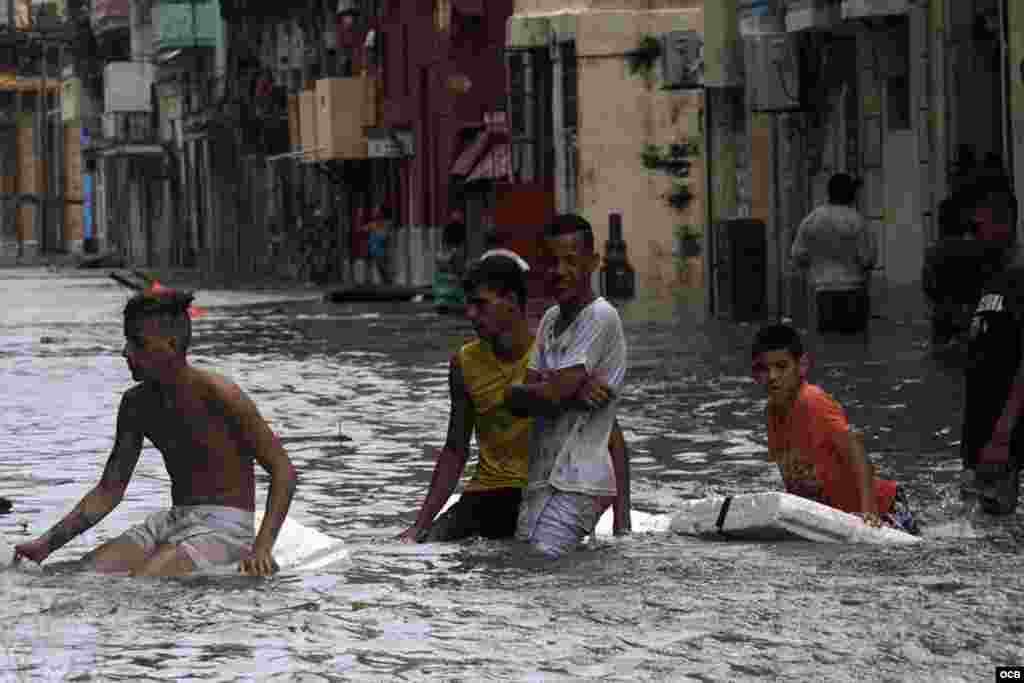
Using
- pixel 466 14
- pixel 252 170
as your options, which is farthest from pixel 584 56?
pixel 252 170

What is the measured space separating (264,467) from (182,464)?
37cm

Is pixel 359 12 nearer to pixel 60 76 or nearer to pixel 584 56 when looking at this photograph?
pixel 584 56

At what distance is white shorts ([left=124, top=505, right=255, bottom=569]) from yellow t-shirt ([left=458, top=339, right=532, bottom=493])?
3.78 feet

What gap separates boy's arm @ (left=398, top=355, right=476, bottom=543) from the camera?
11523 millimetres

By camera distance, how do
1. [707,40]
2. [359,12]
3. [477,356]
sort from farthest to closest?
[359,12]
[707,40]
[477,356]

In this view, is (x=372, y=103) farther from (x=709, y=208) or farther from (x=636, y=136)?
(x=709, y=208)

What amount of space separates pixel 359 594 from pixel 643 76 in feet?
109

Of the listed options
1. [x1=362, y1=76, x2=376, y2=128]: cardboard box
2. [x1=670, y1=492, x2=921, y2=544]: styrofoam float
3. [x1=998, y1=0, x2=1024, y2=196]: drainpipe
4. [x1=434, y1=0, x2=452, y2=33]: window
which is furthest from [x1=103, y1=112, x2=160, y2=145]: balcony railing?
[x1=670, y1=492, x2=921, y2=544]: styrofoam float

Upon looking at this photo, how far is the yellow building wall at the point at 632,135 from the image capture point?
42.8m

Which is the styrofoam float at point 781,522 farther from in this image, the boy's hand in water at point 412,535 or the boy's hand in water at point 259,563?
the boy's hand in water at point 259,563

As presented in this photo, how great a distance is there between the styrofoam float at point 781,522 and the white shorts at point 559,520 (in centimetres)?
78

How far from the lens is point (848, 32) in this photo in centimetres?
3441

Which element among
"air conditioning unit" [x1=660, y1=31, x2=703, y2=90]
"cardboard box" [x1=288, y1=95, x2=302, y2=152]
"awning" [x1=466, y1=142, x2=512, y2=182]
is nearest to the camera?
"air conditioning unit" [x1=660, y1=31, x2=703, y2=90]

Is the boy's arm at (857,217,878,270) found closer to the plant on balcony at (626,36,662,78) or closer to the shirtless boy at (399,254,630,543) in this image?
the plant on balcony at (626,36,662,78)
